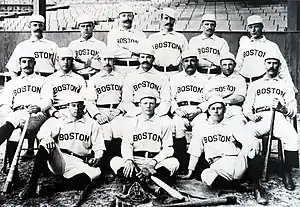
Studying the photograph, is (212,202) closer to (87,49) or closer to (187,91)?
(187,91)

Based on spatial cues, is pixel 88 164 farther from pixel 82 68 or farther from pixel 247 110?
pixel 247 110

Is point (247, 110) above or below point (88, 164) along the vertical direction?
above

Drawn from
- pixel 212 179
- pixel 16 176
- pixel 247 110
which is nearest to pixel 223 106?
pixel 247 110

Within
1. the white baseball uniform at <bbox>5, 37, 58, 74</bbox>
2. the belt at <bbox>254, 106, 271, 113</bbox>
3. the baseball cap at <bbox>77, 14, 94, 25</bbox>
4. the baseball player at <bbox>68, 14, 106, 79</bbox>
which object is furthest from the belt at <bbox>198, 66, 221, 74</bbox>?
the white baseball uniform at <bbox>5, 37, 58, 74</bbox>

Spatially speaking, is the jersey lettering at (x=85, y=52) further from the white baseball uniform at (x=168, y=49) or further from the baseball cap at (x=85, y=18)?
the white baseball uniform at (x=168, y=49)

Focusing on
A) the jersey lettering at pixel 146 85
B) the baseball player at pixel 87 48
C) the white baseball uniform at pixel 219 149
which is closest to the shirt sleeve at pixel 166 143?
the white baseball uniform at pixel 219 149
